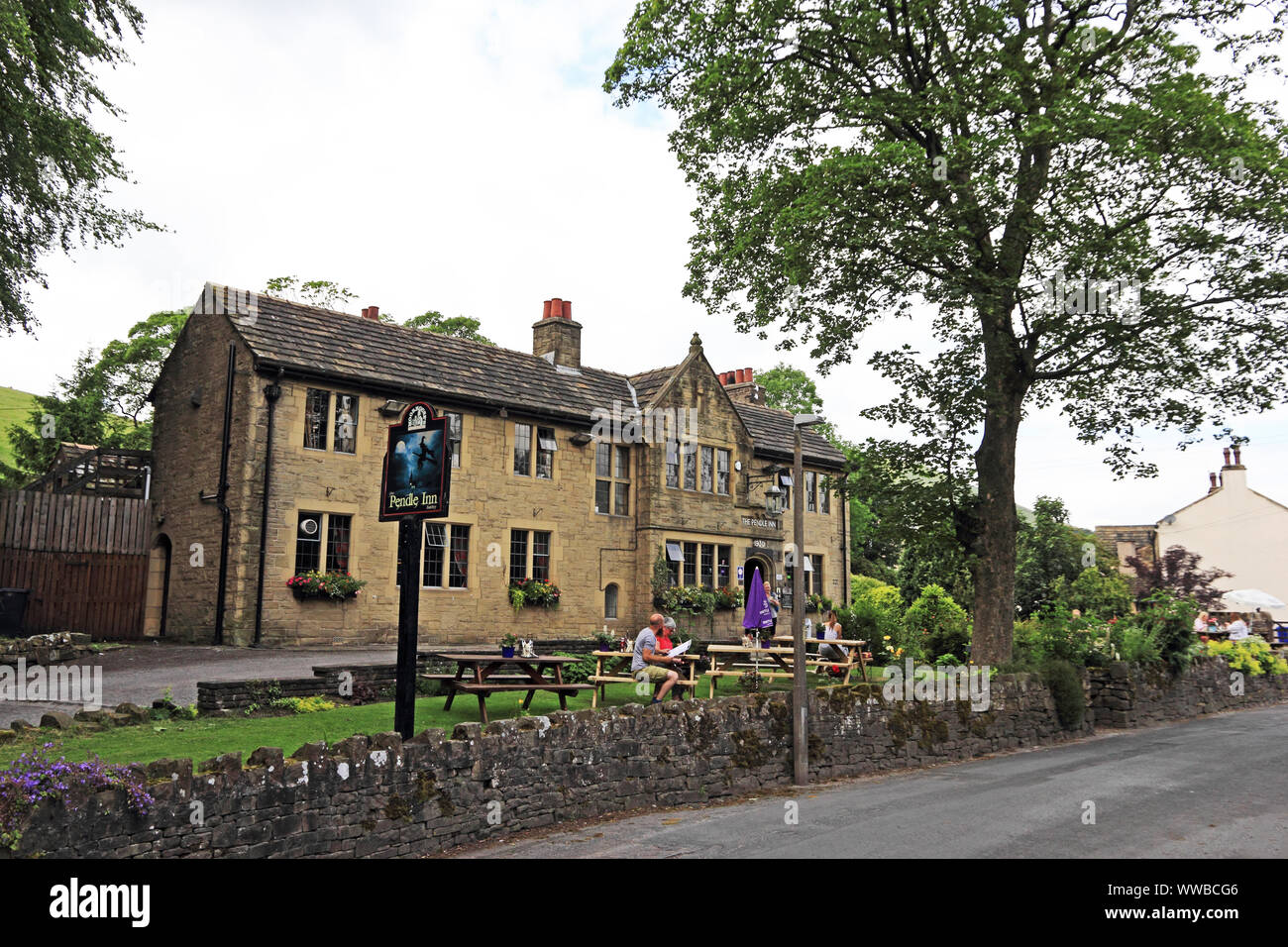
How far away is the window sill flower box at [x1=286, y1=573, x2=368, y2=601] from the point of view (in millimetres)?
23000

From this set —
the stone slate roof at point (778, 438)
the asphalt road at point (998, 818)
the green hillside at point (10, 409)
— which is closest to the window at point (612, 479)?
the stone slate roof at point (778, 438)

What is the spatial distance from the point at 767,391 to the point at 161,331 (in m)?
32.9

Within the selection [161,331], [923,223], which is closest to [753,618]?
[923,223]

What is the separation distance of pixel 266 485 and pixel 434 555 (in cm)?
495

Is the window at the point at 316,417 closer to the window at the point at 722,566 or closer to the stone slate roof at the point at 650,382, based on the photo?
the stone slate roof at the point at 650,382

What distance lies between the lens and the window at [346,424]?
24.7 m

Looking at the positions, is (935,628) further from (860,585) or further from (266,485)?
(860,585)

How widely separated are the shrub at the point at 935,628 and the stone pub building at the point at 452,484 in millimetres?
3857

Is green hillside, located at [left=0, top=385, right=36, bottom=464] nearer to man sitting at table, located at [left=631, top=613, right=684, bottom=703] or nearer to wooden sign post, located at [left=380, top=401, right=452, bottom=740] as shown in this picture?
man sitting at table, located at [left=631, top=613, right=684, bottom=703]

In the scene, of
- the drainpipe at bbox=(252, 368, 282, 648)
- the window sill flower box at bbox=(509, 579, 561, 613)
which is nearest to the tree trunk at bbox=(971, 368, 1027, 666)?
the window sill flower box at bbox=(509, 579, 561, 613)

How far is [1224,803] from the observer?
1223cm

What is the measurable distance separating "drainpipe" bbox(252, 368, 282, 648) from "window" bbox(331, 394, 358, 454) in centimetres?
167
